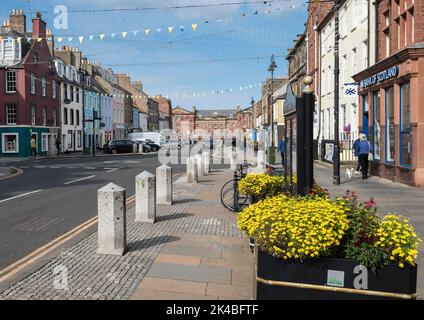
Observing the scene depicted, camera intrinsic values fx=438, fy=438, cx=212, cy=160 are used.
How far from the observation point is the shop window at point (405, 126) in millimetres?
15219

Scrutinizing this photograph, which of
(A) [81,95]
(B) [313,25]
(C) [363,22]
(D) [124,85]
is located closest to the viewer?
(C) [363,22]

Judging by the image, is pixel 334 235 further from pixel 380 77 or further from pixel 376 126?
pixel 376 126

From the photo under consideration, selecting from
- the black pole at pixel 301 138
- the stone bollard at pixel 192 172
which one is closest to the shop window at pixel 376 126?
the stone bollard at pixel 192 172

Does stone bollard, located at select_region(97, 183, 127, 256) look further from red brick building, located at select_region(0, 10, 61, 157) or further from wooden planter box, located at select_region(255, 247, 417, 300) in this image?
red brick building, located at select_region(0, 10, 61, 157)

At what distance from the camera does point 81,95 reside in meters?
58.5

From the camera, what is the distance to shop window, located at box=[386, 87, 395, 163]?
16891 millimetres

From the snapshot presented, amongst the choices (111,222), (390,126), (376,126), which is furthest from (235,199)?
(376,126)

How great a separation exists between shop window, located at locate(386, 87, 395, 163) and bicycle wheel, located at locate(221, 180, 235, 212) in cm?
768

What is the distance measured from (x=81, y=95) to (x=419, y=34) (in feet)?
166

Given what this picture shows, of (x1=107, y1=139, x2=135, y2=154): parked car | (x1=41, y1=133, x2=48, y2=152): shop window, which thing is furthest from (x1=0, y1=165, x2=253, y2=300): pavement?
(x1=107, y1=139, x2=135, y2=154): parked car

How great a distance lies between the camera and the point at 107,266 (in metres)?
6.18
